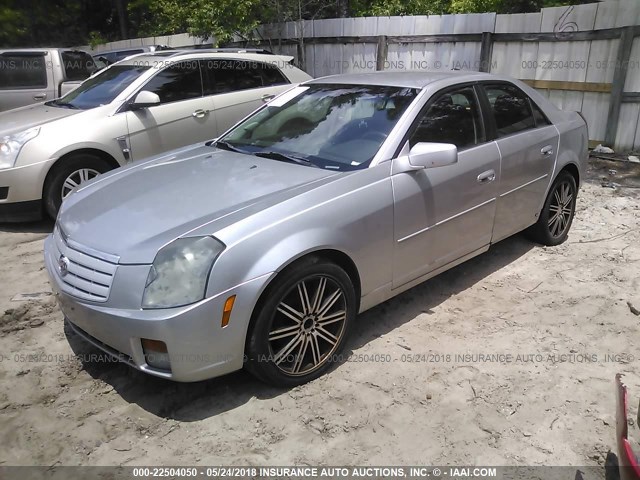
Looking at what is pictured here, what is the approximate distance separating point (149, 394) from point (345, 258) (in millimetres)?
1336

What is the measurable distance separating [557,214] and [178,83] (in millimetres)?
4381

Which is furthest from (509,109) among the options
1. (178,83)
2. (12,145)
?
(12,145)

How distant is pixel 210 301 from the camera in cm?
260

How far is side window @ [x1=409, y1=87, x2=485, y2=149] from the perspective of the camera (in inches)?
144

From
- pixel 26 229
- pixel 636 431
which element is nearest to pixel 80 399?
pixel 636 431

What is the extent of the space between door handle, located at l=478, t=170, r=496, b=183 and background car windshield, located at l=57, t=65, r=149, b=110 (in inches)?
162

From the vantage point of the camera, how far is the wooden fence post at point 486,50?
8898mm

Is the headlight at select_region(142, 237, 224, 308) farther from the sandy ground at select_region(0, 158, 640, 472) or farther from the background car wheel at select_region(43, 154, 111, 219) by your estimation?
the background car wheel at select_region(43, 154, 111, 219)

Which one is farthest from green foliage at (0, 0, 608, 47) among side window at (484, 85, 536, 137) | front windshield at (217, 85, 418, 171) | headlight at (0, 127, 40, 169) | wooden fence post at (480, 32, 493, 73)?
front windshield at (217, 85, 418, 171)

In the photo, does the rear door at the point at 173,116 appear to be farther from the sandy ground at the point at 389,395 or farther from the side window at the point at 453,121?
the side window at the point at 453,121

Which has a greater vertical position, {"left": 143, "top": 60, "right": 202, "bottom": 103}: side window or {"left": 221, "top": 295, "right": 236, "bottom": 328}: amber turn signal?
{"left": 143, "top": 60, "right": 202, "bottom": 103}: side window

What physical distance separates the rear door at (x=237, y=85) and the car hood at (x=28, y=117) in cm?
162

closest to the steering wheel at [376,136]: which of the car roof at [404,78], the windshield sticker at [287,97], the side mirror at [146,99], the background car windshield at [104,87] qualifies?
the car roof at [404,78]

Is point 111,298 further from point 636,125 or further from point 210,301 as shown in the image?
point 636,125
